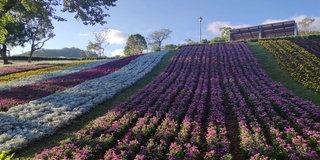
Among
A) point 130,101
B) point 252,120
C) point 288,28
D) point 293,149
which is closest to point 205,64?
point 130,101

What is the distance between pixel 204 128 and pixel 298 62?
2136cm

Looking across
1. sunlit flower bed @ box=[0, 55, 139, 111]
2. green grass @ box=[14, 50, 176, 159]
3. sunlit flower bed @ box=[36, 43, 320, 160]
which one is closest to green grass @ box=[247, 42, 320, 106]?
sunlit flower bed @ box=[36, 43, 320, 160]

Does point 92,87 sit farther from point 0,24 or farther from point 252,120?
point 0,24

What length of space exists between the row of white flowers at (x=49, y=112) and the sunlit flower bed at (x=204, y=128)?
1775 millimetres

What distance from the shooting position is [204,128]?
12422 millimetres

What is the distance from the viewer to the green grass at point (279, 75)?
18.1m

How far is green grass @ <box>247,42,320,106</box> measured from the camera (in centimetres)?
1814

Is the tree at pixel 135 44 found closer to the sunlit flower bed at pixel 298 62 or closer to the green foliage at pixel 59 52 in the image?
the sunlit flower bed at pixel 298 62

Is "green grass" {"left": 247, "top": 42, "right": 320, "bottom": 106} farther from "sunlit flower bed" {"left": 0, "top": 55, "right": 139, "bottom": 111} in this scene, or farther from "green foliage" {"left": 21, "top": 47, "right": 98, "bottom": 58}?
"green foliage" {"left": 21, "top": 47, "right": 98, "bottom": 58}

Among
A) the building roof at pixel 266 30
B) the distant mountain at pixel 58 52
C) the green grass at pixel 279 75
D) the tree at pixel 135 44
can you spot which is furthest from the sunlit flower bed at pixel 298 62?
the distant mountain at pixel 58 52

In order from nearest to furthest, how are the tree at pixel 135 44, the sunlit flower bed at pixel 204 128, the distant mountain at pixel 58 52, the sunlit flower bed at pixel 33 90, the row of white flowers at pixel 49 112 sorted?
the sunlit flower bed at pixel 204 128, the row of white flowers at pixel 49 112, the sunlit flower bed at pixel 33 90, the tree at pixel 135 44, the distant mountain at pixel 58 52

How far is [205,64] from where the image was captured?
31.2 m

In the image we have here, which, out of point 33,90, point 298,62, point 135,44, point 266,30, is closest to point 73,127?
point 33,90

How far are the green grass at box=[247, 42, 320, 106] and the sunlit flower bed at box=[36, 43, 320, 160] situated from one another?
53.1 inches
